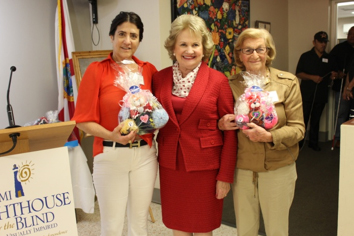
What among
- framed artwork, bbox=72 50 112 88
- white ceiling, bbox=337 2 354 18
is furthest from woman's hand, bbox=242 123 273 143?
white ceiling, bbox=337 2 354 18

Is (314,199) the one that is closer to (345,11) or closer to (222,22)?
(222,22)

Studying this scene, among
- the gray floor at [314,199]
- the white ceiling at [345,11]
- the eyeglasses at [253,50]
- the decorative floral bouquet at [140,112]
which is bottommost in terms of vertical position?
the gray floor at [314,199]

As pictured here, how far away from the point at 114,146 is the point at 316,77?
13.1 feet

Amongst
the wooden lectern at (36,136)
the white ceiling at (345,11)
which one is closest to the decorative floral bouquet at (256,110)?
the wooden lectern at (36,136)

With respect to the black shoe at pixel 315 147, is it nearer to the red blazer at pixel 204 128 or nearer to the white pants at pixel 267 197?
the white pants at pixel 267 197

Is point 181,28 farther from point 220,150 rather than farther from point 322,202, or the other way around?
point 322,202

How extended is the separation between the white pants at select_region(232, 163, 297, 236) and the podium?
3.01ft

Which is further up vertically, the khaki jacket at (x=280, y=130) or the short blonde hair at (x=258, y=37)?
the short blonde hair at (x=258, y=37)

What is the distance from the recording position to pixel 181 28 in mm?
1743

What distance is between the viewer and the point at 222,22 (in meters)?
3.82

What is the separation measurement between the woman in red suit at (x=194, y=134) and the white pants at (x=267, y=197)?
104 mm

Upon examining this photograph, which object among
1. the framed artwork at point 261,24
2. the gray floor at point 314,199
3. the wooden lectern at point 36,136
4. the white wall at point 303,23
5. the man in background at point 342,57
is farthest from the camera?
the white wall at point 303,23

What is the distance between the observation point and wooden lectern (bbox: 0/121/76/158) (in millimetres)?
1229

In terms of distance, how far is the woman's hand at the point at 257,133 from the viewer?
5.34 feet
